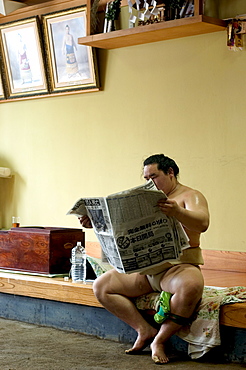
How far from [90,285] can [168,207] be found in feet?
3.72

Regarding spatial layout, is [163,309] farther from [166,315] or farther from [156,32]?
[156,32]

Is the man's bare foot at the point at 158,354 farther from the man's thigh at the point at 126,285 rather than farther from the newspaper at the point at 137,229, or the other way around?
the newspaper at the point at 137,229

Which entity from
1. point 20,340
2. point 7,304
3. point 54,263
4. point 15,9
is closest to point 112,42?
point 15,9

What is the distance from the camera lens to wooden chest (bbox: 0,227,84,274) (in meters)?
4.26

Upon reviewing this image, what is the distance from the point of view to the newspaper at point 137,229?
2.90 meters

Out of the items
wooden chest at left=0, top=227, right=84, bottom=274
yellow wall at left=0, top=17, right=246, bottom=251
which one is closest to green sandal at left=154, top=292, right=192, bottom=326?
wooden chest at left=0, top=227, right=84, bottom=274

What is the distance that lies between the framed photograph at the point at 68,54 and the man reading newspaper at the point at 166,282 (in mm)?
2294

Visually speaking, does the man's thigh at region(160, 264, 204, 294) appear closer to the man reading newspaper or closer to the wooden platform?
the man reading newspaper

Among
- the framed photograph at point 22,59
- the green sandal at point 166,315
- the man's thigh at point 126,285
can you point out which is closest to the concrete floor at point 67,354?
the green sandal at point 166,315

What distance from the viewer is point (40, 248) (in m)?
4.30

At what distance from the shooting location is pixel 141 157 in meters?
5.20

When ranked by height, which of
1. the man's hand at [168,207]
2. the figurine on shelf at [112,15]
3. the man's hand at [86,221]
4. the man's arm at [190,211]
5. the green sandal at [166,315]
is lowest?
the green sandal at [166,315]

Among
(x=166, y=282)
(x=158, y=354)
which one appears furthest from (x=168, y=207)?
(x=158, y=354)

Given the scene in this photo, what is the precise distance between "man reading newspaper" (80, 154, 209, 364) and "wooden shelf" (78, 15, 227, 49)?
152cm
